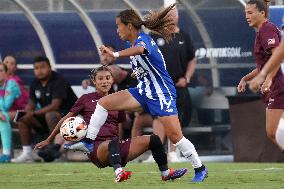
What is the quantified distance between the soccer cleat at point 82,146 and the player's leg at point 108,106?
0.07m

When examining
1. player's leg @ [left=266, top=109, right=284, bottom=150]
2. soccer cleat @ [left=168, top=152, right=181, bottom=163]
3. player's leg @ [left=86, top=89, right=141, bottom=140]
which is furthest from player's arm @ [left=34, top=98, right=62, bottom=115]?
player's leg @ [left=266, top=109, right=284, bottom=150]

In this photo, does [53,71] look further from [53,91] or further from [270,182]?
[270,182]

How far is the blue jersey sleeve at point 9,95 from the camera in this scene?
17438 mm

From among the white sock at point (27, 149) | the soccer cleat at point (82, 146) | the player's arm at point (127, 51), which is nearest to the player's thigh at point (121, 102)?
the soccer cleat at point (82, 146)

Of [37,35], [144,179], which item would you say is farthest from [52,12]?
[144,179]

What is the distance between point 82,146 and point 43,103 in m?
6.53

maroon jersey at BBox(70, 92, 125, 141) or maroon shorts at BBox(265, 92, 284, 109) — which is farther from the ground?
maroon shorts at BBox(265, 92, 284, 109)

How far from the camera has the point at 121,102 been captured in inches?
423

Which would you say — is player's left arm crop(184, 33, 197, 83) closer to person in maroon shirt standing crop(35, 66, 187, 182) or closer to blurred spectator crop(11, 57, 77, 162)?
blurred spectator crop(11, 57, 77, 162)

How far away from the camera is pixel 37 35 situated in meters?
18.2

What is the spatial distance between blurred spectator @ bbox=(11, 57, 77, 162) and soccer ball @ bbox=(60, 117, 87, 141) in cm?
603

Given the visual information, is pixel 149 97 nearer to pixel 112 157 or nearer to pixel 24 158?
pixel 112 157

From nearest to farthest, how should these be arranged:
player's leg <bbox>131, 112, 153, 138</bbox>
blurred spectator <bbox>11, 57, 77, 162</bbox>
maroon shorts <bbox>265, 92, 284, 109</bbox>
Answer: maroon shorts <bbox>265, 92, 284, 109</bbox> → player's leg <bbox>131, 112, 153, 138</bbox> → blurred spectator <bbox>11, 57, 77, 162</bbox>

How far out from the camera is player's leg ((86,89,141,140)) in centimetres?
1074
